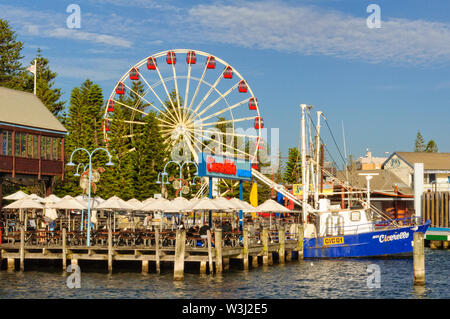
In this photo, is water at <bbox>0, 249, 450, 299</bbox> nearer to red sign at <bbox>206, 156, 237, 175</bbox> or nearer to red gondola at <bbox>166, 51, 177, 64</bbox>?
red sign at <bbox>206, 156, 237, 175</bbox>

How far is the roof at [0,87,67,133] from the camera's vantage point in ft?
165

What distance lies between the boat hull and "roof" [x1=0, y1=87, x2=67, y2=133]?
22.3 m

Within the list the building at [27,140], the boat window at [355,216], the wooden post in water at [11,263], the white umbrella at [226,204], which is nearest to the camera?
the wooden post in water at [11,263]

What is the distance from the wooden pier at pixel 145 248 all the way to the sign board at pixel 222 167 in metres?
5.94

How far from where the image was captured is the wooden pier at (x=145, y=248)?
35.7 metres

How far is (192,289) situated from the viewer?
3234cm

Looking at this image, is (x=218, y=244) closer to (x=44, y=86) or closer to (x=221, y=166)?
(x=221, y=166)

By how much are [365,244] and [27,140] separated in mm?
25813

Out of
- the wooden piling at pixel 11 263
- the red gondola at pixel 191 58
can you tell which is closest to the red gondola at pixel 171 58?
the red gondola at pixel 191 58

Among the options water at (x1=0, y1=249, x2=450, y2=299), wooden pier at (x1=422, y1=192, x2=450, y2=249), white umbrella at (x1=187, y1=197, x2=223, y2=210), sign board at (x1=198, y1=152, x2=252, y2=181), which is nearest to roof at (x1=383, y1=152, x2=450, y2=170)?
wooden pier at (x1=422, y1=192, x2=450, y2=249)

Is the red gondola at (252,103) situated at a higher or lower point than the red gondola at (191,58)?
lower

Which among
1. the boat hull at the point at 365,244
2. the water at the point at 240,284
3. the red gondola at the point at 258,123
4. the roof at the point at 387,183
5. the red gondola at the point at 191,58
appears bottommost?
the water at the point at 240,284

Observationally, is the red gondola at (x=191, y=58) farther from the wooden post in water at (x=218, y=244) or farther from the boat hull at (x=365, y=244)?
the wooden post in water at (x=218, y=244)
